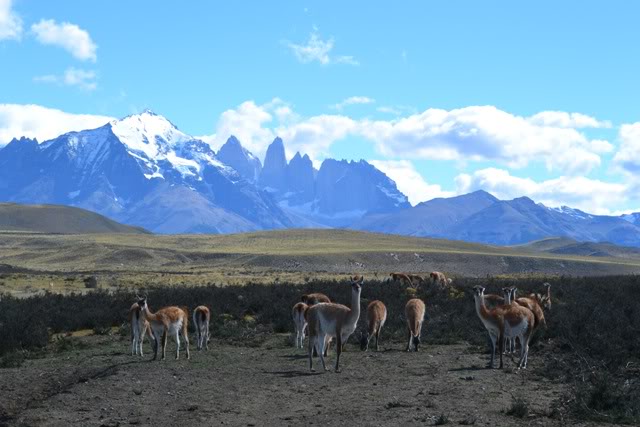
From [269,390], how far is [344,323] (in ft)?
9.81

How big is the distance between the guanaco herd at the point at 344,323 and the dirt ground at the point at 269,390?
59 centimetres

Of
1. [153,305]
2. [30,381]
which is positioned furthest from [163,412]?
[153,305]

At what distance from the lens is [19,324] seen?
76.5 ft

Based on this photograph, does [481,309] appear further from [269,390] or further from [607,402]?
[269,390]

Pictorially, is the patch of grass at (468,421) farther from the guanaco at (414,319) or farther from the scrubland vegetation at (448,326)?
the guanaco at (414,319)

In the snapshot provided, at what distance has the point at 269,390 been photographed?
15.3 metres

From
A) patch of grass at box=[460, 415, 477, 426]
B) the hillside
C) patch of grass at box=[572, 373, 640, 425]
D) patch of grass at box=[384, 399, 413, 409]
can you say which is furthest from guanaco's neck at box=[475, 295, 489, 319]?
the hillside

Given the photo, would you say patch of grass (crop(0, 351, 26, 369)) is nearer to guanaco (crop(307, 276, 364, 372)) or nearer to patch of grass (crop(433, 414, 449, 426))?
guanaco (crop(307, 276, 364, 372))

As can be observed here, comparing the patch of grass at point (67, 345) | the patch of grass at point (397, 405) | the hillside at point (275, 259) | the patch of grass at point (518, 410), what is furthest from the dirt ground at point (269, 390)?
the hillside at point (275, 259)

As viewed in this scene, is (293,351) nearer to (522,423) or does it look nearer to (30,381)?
(30,381)

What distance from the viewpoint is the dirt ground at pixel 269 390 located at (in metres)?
12.8

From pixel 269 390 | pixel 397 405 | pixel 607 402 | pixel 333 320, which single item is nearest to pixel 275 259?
pixel 333 320

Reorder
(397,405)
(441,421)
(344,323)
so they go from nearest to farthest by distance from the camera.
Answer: (441,421)
(397,405)
(344,323)

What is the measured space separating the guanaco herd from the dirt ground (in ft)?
1.94
